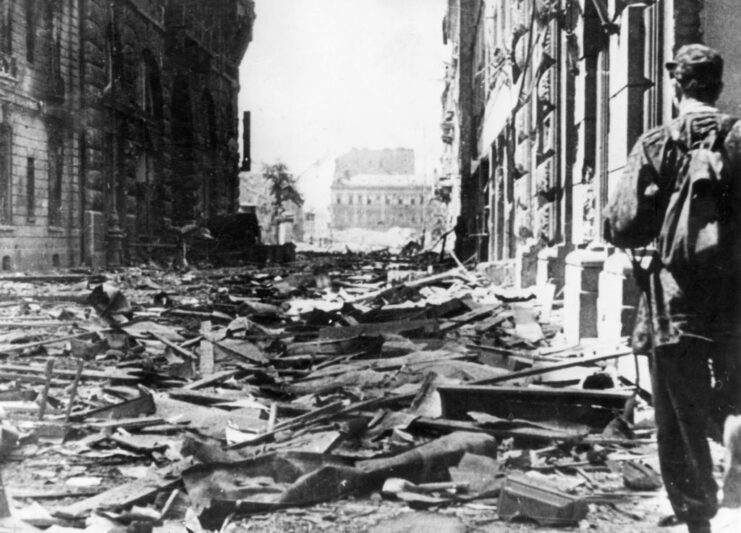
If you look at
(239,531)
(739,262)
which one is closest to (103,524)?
(239,531)

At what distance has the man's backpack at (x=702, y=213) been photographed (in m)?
3.13

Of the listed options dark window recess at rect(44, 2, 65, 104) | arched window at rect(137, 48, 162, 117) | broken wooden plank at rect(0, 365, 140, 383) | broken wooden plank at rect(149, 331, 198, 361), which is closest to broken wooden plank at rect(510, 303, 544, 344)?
broken wooden plank at rect(149, 331, 198, 361)

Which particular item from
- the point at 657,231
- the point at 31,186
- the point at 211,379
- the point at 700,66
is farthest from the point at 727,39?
the point at 31,186

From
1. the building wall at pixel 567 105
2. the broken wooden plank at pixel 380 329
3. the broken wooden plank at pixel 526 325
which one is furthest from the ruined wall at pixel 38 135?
the broken wooden plank at pixel 526 325

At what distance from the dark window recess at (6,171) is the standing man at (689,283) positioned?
71.7 feet

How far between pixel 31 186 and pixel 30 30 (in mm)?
4547

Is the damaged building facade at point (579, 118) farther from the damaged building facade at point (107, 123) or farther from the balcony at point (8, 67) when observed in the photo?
the damaged building facade at point (107, 123)

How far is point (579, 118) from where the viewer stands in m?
10.2

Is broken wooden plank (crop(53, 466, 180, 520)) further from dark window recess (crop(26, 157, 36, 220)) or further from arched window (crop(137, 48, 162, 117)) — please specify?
arched window (crop(137, 48, 162, 117))

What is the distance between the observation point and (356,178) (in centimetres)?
12512

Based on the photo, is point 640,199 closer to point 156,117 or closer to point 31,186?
point 31,186

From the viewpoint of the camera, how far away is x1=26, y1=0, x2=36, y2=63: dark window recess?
23.6 m

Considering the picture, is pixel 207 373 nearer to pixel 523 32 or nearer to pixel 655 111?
pixel 655 111

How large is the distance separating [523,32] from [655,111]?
9.21 m
